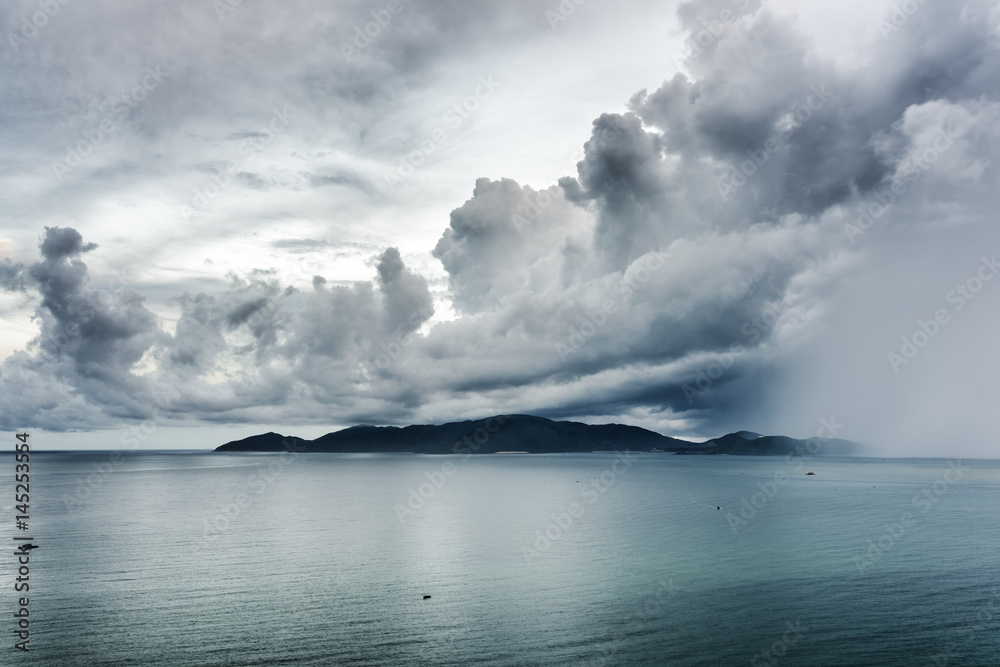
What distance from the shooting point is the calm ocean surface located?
37.4 meters

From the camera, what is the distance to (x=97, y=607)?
4656 cm

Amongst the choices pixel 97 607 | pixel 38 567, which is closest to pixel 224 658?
pixel 97 607

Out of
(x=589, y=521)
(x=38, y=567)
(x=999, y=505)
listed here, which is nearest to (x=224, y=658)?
(x=38, y=567)

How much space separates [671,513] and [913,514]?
138 ft

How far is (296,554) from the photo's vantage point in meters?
68.1

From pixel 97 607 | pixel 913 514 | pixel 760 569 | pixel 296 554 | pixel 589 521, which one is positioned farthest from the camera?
pixel 913 514

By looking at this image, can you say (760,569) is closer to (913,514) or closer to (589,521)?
(589,521)

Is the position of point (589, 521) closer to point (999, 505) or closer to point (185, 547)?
point (185, 547)

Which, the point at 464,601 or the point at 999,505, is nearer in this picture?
the point at 464,601

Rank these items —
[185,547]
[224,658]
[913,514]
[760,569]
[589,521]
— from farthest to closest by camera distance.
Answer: [913,514] < [589,521] < [185,547] < [760,569] < [224,658]

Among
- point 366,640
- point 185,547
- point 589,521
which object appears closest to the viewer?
point 366,640

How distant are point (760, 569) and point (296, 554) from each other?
48.7m

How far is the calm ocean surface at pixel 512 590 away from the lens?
1473 inches

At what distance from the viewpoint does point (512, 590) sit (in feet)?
171
